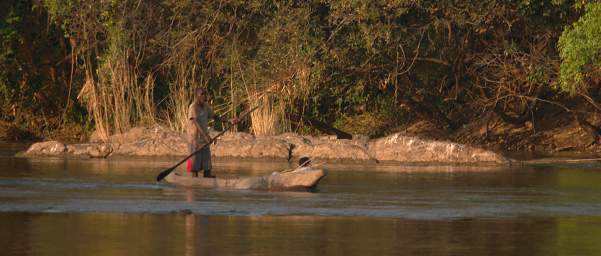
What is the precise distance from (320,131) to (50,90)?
1041cm

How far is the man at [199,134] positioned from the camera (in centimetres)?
2322

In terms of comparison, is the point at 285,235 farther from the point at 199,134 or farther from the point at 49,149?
the point at 49,149

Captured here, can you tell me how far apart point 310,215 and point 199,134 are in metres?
6.98

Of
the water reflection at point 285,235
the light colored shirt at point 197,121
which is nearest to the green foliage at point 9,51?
the light colored shirt at point 197,121

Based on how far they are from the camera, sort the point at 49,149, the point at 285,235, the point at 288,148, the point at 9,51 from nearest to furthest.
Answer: the point at 285,235
the point at 288,148
the point at 49,149
the point at 9,51

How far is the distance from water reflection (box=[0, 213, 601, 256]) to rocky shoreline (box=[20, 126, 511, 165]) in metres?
13.7

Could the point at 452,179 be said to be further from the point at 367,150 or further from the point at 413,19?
→ the point at 413,19

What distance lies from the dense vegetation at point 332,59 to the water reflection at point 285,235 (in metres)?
13.0

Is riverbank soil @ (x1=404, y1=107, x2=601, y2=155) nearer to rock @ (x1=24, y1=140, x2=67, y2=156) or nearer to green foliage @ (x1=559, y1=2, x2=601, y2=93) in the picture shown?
green foliage @ (x1=559, y1=2, x2=601, y2=93)

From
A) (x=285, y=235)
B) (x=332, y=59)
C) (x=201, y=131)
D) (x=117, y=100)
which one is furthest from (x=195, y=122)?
(x=117, y=100)

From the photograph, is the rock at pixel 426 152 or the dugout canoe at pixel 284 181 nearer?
the dugout canoe at pixel 284 181

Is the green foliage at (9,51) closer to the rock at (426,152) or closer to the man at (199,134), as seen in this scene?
the rock at (426,152)

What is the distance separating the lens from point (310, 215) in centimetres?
1680

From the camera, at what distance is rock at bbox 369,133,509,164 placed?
3045 cm
